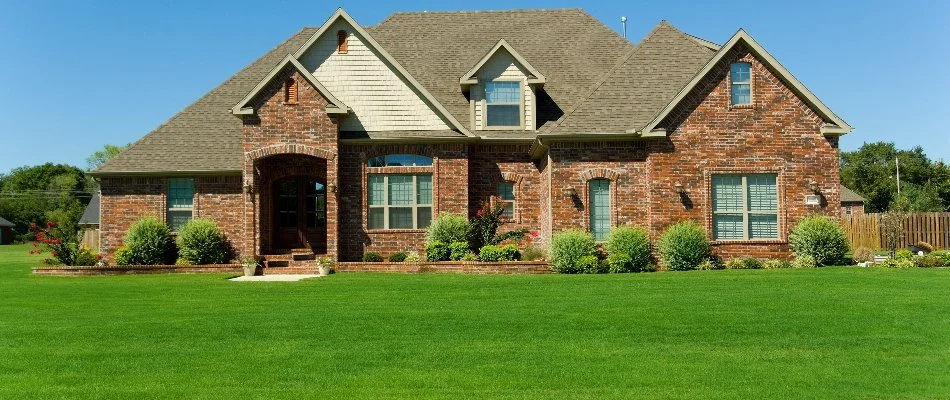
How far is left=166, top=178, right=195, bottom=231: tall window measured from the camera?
2592 cm

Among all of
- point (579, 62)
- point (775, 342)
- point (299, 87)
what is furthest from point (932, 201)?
point (775, 342)

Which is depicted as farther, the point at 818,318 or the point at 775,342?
the point at 818,318

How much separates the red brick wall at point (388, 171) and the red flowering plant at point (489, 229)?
104 centimetres

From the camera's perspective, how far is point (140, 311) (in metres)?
13.7

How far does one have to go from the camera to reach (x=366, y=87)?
25000mm

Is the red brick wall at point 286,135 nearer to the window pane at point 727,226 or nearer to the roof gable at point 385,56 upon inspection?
the roof gable at point 385,56

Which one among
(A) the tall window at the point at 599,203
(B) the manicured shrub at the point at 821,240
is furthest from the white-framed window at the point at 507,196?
(B) the manicured shrub at the point at 821,240

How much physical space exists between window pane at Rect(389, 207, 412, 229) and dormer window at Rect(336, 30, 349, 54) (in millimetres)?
5181

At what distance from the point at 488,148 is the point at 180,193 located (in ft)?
33.0

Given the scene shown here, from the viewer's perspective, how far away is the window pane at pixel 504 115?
25734mm

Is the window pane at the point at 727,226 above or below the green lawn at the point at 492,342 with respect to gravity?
above

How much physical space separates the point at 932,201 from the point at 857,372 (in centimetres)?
5956

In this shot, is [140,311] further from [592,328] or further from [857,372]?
[857,372]

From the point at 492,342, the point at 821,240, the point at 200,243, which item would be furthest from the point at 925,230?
the point at 492,342
